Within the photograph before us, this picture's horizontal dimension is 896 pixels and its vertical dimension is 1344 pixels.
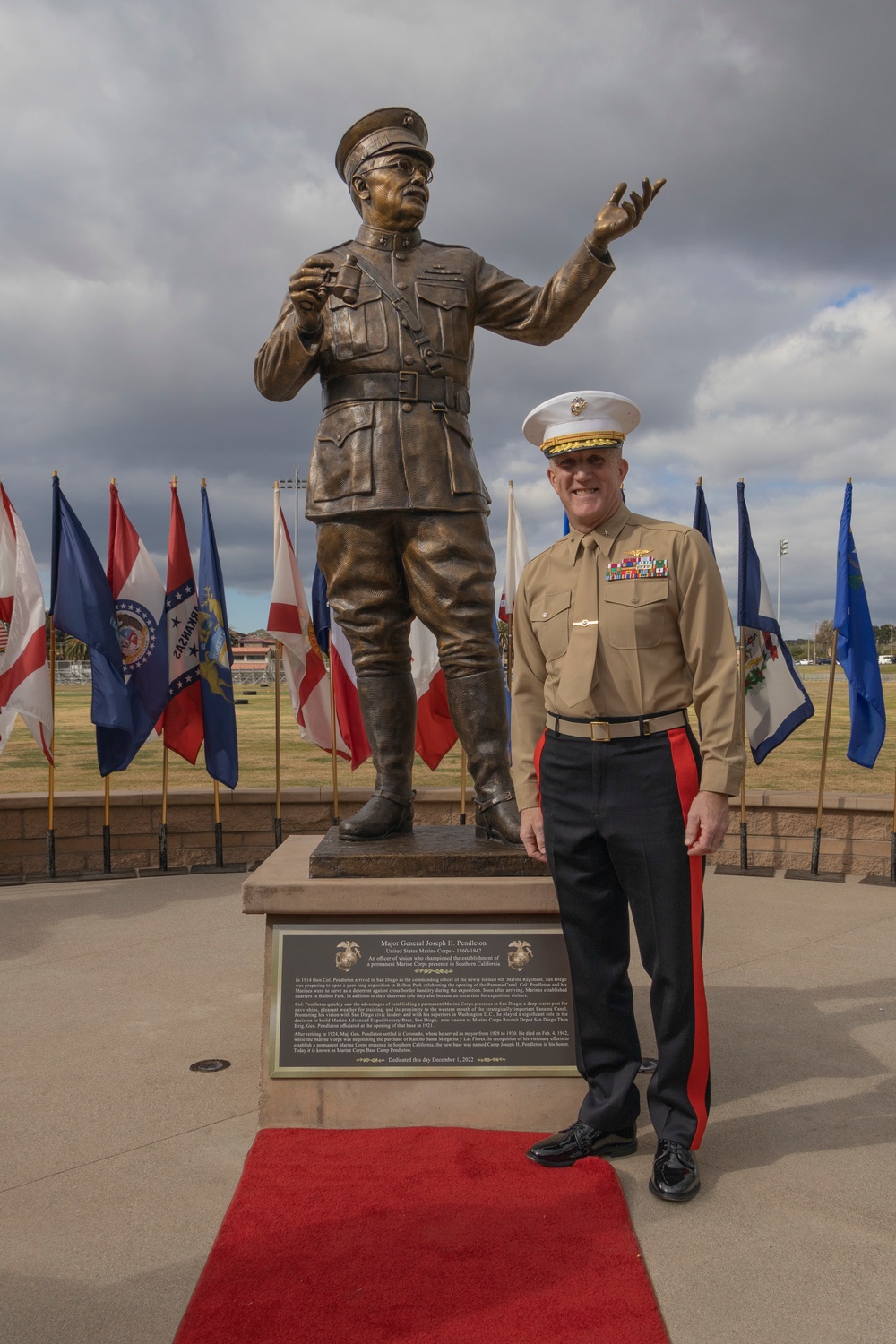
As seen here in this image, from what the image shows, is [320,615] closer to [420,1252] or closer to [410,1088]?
[410,1088]

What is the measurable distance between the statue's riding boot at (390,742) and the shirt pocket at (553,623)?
2.67 feet

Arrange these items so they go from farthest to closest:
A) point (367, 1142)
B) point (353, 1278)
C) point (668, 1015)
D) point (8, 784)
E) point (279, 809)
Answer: point (8, 784)
point (279, 809)
point (367, 1142)
point (668, 1015)
point (353, 1278)

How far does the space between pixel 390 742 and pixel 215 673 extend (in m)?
3.61

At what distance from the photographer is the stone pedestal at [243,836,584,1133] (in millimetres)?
3045

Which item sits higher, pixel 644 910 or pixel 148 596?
pixel 148 596

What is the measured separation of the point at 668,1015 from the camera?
2.70 meters

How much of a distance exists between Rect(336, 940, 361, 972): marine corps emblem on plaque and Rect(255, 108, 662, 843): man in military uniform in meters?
0.48

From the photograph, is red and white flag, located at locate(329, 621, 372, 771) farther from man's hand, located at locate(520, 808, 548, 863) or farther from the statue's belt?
man's hand, located at locate(520, 808, 548, 863)

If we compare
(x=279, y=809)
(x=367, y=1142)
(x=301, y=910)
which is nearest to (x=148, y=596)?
(x=279, y=809)

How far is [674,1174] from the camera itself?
2.60 metres

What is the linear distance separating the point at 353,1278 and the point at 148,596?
17.6 feet

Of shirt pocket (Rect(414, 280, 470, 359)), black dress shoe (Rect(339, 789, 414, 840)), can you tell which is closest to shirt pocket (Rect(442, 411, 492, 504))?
shirt pocket (Rect(414, 280, 470, 359))

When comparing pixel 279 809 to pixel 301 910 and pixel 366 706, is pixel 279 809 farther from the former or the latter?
pixel 301 910

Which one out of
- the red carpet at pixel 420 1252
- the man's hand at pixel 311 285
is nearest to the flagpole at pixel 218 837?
the red carpet at pixel 420 1252
